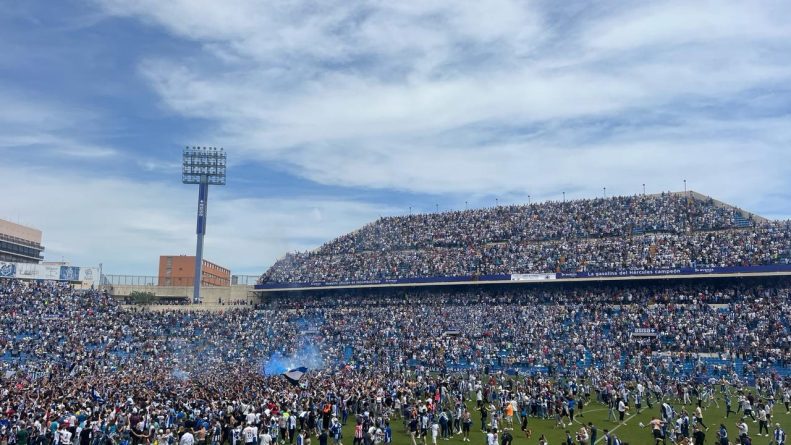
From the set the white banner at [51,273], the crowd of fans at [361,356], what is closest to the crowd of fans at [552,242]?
the crowd of fans at [361,356]

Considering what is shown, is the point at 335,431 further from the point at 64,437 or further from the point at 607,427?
the point at 607,427

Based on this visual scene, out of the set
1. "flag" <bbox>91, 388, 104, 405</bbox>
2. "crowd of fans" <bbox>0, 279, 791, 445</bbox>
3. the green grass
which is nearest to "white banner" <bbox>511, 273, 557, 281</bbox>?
"crowd of fans" <bbox>0, 279, 791, 445</bbox>

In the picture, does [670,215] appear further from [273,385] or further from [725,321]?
[273,385]

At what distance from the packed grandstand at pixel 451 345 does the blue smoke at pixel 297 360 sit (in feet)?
1.01

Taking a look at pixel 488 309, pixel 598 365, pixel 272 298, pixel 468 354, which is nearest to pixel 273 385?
pixel 468 354

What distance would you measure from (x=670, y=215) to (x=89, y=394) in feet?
173

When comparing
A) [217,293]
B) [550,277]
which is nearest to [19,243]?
[217,293]

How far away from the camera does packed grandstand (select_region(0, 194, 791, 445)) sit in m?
26.8

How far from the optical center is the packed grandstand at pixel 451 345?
26828mm

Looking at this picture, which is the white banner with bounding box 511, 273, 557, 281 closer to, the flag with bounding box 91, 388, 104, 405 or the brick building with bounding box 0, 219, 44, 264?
the flag with bounding box 91, 388, 104, 405

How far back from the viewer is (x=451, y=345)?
169ft

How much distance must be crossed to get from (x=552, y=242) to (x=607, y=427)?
37.1m

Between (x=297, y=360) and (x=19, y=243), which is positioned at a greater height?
(x=19, y=243)

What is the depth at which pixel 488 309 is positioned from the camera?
58312mm
